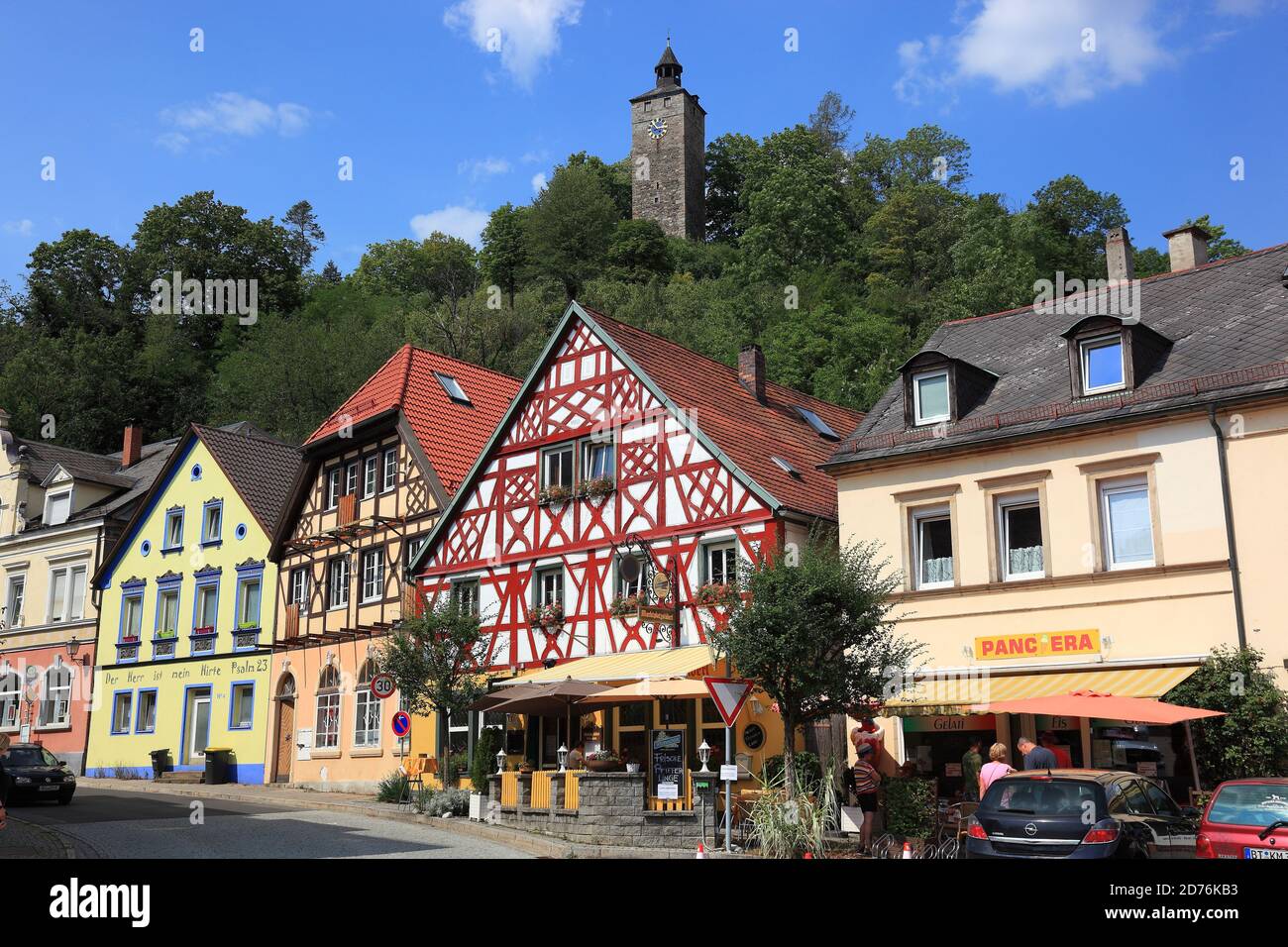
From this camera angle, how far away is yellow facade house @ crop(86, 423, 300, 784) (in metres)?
35.9

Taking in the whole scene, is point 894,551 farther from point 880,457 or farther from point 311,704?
point 311,704

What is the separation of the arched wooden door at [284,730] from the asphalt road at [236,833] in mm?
7036

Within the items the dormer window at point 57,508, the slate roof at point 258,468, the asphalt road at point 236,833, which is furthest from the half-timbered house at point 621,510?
the dormer window at point 57,508

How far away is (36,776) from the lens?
84.1 feet

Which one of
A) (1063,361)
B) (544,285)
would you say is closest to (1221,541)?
(1063,361)

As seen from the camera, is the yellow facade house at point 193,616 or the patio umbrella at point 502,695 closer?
the patio umbrella at point 502,695

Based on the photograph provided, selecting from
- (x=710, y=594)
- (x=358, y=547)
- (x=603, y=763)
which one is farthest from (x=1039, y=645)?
(x=358, y=547)

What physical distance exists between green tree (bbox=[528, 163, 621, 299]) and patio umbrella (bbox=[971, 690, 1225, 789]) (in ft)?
219

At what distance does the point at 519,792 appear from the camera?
844 inches

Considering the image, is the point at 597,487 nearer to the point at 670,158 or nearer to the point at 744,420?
the point at 744,420

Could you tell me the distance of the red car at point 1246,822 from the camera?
11.4 m

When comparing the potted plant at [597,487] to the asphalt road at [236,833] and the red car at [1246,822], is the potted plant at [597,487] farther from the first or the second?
the red car at [1246,822]

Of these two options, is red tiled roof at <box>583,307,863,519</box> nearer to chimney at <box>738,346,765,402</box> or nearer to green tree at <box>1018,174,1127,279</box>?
chimney at <box>738,346,765,402</box>
